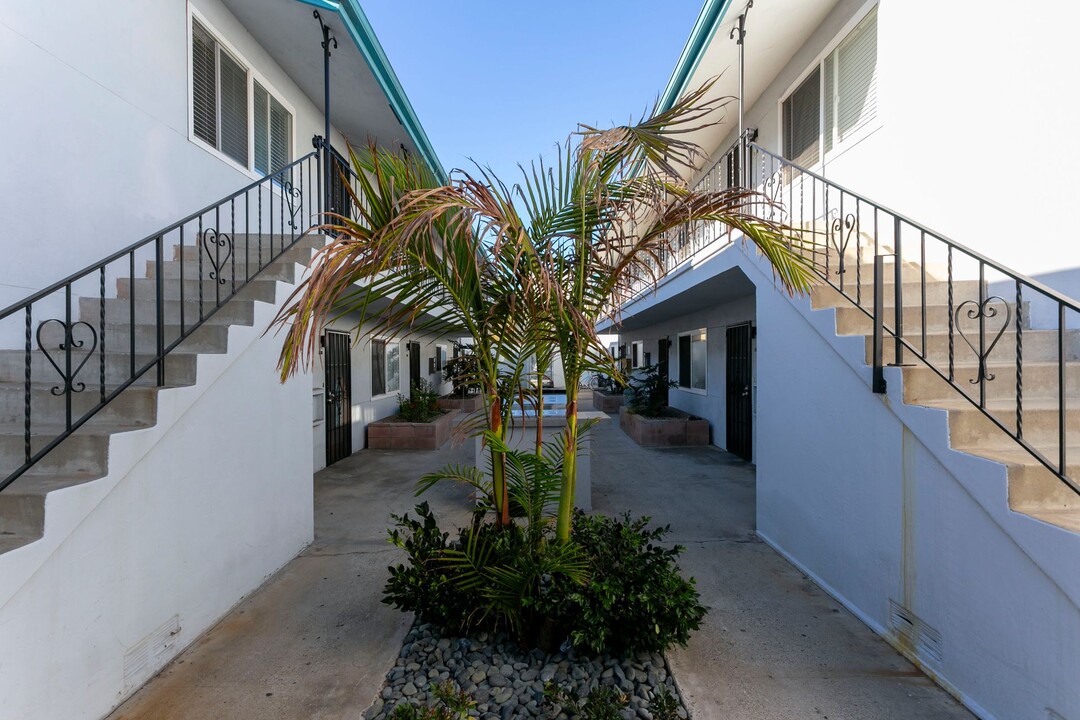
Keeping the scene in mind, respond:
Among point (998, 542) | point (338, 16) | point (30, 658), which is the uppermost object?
point (338, 16)

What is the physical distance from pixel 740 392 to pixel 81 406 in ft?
24.9

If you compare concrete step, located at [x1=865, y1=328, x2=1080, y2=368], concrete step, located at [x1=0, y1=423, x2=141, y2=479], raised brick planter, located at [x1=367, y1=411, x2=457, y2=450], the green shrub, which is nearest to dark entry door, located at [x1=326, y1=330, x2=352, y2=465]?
raised brick planter, located at [x1=367, y1=411, x2=457, y2=450]

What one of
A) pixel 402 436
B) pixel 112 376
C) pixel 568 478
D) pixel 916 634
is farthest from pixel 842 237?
pixel 402 436

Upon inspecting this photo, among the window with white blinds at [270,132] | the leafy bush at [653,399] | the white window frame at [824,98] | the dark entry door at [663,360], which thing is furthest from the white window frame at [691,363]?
the window with white blinds at [270,132]

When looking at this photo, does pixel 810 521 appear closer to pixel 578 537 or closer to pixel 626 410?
pixel 578 537

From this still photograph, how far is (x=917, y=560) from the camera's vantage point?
101 inches

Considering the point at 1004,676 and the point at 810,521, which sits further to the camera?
the point at 810,521

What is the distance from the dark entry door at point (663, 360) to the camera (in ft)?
33.2

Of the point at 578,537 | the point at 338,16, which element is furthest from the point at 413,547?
the point at 338,16

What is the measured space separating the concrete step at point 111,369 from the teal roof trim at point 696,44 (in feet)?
15.1

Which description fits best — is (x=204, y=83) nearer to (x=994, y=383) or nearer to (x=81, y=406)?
(x=81, y=406)

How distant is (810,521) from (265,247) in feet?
17.1

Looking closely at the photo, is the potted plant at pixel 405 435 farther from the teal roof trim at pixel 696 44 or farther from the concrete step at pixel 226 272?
the teal roof trim at pixel 696 44

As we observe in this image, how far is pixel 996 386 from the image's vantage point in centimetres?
282
